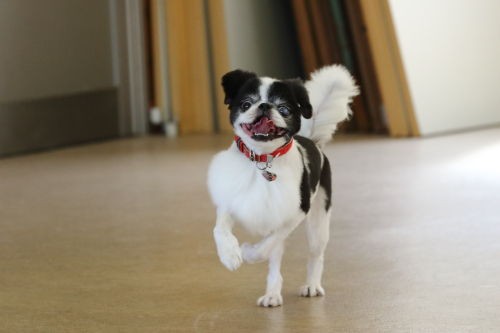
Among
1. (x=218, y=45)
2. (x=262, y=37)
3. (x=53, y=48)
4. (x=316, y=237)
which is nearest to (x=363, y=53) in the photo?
(x=262, y=37)

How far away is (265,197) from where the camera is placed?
1.92 meters

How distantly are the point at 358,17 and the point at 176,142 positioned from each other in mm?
1411

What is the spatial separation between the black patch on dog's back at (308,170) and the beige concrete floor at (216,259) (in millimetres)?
250

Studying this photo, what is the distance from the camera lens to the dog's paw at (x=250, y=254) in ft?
6.38

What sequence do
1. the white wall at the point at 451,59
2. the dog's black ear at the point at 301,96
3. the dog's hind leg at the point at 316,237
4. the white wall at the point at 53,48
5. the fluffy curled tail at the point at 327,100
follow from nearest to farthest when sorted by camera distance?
the dog's black ear at the point at 301,96, the dog's hind leg at the point at 316,237, the fluffy curled tail at the point at 327,100, the white wall at the point at 53,48, the white wall at the point at 451,59

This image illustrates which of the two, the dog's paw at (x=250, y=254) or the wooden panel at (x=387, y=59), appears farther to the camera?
the wooden panel at (x=387, y=59)

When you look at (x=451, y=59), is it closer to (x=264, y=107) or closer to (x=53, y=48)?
(x=53, y=48)

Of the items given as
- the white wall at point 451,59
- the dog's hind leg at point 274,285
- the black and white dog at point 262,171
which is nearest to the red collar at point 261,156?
the black and white dog at point 262,171

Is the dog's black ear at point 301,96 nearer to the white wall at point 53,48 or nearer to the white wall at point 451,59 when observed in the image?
the white wall at point 451,59

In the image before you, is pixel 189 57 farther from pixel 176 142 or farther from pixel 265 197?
pixel 265 197

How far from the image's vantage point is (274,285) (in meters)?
2.07

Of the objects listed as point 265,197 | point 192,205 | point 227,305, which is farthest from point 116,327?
point 192,205

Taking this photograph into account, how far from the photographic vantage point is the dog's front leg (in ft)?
6.00

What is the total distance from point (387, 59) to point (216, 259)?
10.6ft
